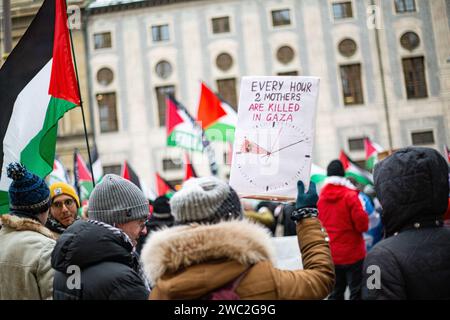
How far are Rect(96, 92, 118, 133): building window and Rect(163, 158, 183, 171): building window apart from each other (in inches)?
123

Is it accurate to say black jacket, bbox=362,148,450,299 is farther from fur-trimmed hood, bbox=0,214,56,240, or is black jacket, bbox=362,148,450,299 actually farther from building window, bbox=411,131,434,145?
building window, bbox=411,131,434,145

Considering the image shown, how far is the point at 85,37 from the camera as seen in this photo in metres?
29.8

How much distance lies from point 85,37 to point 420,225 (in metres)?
29.1

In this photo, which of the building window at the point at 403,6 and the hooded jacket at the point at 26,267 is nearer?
the hooded jacket at the point at 26,267

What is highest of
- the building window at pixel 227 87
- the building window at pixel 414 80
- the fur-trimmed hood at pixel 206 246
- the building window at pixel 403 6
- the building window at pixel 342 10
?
the building window at pixel 342 10

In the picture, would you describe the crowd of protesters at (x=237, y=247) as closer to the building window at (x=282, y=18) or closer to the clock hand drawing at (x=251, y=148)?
the clock hand drawing at (x=251, y=148)

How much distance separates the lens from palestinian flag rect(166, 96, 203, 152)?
460 inches

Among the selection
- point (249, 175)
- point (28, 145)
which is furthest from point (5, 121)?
point (249, 175)

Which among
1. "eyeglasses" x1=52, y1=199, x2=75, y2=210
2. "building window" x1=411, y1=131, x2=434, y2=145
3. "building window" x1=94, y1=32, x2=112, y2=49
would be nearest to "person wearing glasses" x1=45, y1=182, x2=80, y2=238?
"eyeglasses" x1=52, y1=199, x2=75, y2=210

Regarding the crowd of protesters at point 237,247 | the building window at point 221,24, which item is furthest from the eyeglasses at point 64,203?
the building window at point 221,24

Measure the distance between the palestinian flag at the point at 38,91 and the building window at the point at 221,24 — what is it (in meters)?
24.5

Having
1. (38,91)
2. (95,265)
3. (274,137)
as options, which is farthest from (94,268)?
(38,91)

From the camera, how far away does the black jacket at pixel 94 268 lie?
2.57m

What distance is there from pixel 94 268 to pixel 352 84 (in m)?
26.6
